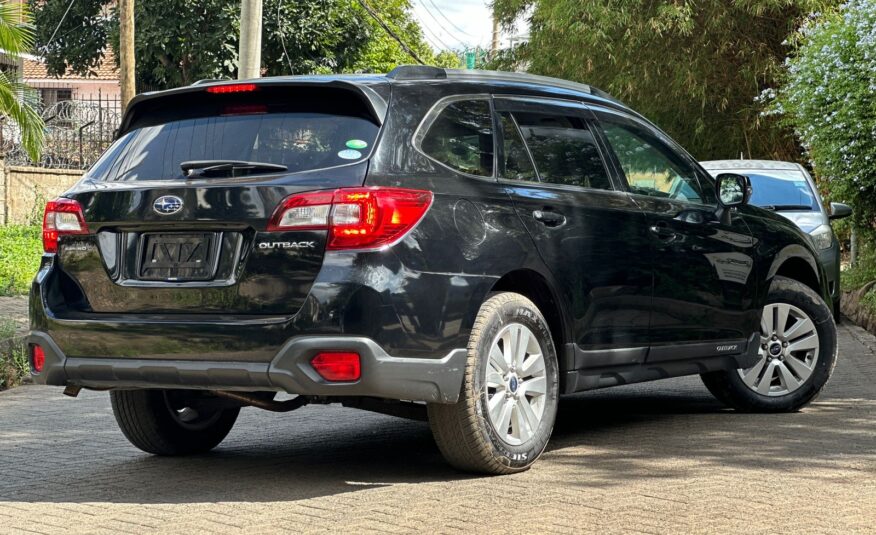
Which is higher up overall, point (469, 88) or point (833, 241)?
point (469, 88)

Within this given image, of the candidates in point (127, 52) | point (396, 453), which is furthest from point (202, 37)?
point (396, 453)

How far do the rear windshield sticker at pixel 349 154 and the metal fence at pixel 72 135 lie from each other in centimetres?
2115

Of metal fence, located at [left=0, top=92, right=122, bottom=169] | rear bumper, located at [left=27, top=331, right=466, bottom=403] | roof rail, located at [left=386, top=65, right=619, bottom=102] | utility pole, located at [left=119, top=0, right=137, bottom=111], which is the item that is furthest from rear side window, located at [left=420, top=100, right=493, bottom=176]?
metal fence, located at [left=0, top=92, right=122, bottom=169]

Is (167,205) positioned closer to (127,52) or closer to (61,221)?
(61,221)

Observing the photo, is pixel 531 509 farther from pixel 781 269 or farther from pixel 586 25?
pixel 586 25

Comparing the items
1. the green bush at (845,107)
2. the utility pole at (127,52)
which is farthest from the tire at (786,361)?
the utility pole at (127,52)

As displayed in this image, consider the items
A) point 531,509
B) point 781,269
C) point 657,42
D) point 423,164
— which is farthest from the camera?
point 657,42

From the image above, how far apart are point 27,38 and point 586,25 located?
1485 centimetres

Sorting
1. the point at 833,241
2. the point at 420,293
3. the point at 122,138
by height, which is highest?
the point at 122,138

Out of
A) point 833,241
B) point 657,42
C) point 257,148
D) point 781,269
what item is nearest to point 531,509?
point 257,148

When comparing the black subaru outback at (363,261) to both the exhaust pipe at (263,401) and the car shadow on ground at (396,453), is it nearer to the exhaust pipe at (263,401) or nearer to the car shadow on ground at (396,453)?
the exhaust pipe at (263,401)

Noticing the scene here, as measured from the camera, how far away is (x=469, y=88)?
656 cm

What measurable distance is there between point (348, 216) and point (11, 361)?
19.9ft

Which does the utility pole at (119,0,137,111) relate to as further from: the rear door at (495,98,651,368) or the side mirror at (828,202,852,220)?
the rear door at (495,98,651,368)
